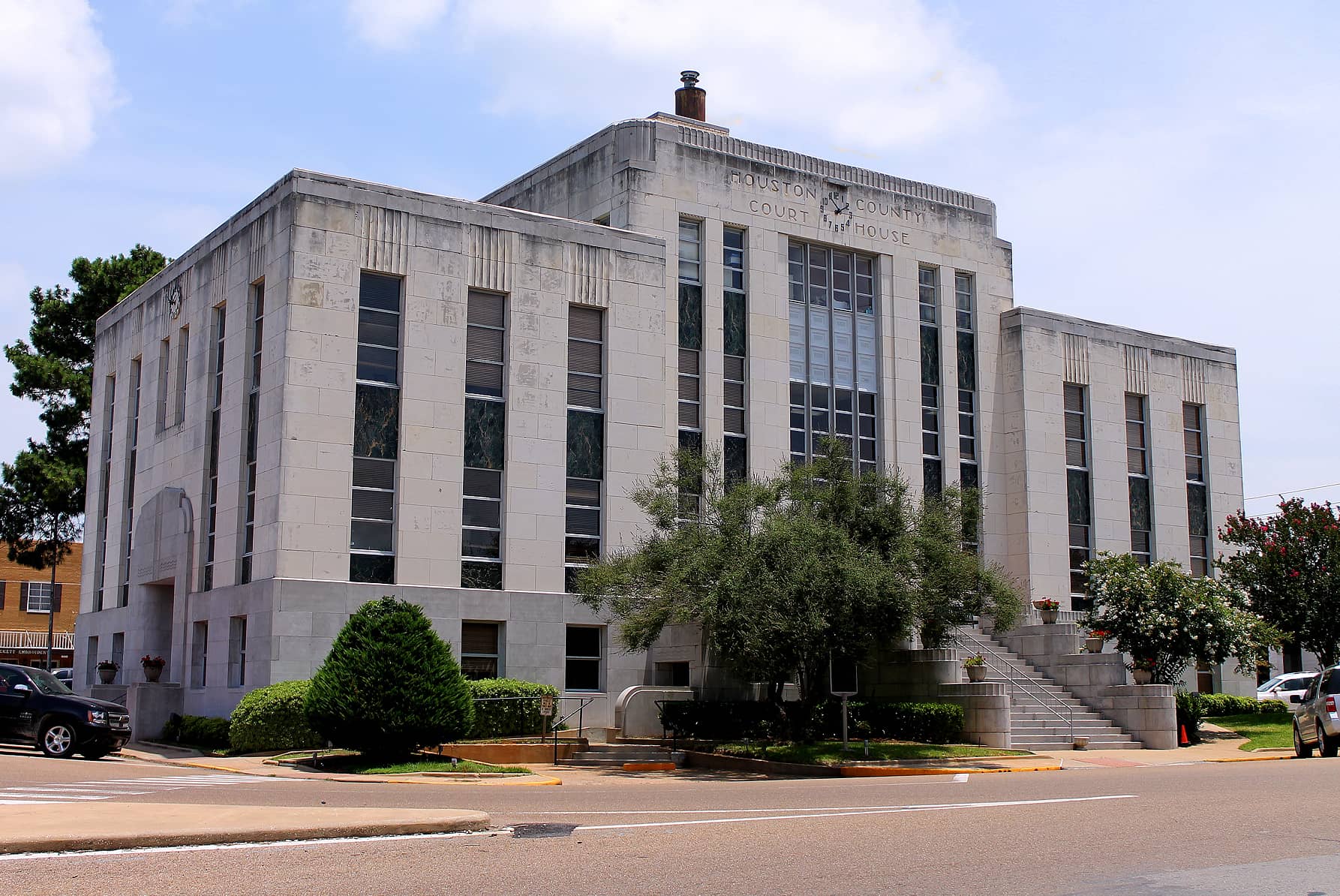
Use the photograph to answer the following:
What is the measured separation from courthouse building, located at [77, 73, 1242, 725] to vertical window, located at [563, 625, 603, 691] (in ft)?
0.28

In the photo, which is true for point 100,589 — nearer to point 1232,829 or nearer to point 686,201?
point 686,201

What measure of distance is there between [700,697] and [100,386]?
23128mm

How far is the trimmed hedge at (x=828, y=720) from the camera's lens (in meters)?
29.5

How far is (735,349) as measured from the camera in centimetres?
3850

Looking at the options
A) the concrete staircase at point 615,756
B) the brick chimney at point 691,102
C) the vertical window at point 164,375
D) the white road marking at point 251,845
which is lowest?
the concrete staircase at point 615,756

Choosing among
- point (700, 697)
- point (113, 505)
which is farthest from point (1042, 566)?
point (113, 505)

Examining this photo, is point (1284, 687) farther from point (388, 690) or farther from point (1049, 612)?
point (388, 690)

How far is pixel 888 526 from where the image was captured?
28.6 m

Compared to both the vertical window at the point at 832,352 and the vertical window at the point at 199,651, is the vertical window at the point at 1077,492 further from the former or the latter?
the vertical window at the point at 199,651

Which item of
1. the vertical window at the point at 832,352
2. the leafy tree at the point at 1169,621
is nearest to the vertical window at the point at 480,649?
the vertical window at the point at 832,352

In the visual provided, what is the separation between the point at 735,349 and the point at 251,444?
44.0 ft

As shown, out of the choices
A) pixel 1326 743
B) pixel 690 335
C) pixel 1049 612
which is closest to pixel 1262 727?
pixel 1049 612

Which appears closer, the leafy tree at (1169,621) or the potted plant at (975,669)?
the potted plant at (975,669)

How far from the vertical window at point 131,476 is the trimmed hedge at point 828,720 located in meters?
18.0
